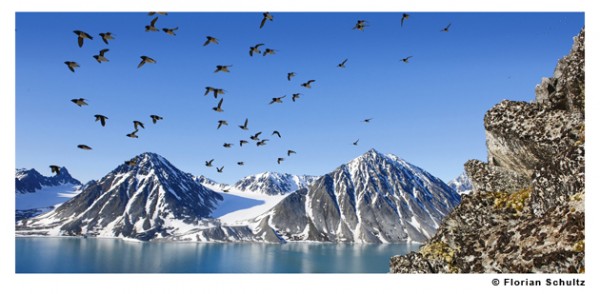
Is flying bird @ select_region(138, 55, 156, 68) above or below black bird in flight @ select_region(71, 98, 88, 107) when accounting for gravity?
above

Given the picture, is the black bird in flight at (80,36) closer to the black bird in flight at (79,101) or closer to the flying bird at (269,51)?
the black bird in flight at (79,101)

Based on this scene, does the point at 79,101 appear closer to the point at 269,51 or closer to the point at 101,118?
the point at 101,118

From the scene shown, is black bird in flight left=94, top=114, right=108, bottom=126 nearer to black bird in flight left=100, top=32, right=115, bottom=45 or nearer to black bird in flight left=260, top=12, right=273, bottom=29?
black bird in flight left=100, top=32, right=115, bottom=45

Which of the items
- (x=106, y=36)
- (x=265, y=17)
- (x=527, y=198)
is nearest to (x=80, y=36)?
(x=106, y=36)

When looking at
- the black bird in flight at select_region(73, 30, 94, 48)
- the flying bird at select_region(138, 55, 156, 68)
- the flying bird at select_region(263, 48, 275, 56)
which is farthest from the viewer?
the flying bird at select_region(263, 48, 275, 56)

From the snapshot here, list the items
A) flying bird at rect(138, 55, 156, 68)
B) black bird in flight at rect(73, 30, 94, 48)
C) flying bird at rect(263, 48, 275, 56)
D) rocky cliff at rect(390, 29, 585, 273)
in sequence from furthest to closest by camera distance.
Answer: flying bird at rect(263, 48, 275, 56) → flying bird at rect(138, 55, 156, 68) → black bird in flight at rect(73, 30, 94, 48) → rocky cliff at rect(390, 29, 585, 273)

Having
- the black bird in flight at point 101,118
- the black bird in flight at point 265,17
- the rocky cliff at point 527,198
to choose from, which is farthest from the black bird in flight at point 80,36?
the rocky cliff at point 527,198

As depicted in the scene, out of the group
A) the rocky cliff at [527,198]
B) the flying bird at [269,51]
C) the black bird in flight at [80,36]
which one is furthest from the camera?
the flying bird at [269,51]

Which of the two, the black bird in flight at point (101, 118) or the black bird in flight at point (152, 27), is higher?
the black bird in flight at point (152, 27)

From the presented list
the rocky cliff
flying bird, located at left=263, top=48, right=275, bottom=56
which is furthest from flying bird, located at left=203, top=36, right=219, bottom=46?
the rocky cliff
